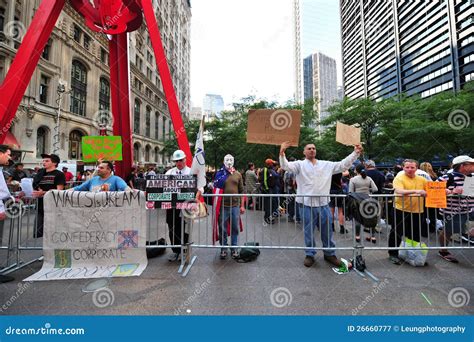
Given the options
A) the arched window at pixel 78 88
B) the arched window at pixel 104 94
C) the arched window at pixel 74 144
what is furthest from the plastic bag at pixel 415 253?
the arched window at pixel 104 94

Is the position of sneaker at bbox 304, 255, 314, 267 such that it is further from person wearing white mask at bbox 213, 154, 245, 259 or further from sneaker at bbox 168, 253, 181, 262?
sneaker at bbox 168, 253, 181, 262

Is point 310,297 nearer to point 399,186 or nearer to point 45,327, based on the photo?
point 399,186

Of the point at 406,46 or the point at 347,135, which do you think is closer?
the point at 347,135

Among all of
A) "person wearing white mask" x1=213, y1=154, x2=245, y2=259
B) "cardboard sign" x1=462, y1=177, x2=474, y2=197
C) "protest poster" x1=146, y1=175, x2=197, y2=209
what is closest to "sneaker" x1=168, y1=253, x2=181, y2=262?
"person wearing white mask" x1=213, y1=154, x2=245, y2=259

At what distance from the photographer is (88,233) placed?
3793 mm

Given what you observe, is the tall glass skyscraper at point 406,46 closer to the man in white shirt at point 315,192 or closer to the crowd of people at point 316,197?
the crowd of people at point 316,197

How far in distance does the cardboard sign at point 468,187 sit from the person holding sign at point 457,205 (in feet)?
0.35

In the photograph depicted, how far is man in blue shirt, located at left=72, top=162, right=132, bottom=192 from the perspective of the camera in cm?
405

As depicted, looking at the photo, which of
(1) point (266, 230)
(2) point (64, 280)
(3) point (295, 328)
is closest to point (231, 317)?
(3) point (295, 328)

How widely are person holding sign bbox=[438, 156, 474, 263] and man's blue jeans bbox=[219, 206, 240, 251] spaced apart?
3.72 meters

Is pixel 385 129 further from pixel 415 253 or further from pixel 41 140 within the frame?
pixel 41 140

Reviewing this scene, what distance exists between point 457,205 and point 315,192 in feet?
8.65

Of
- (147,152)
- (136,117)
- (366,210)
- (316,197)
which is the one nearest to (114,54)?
(316,197)

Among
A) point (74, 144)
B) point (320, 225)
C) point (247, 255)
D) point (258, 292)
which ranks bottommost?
point (258, 292)
